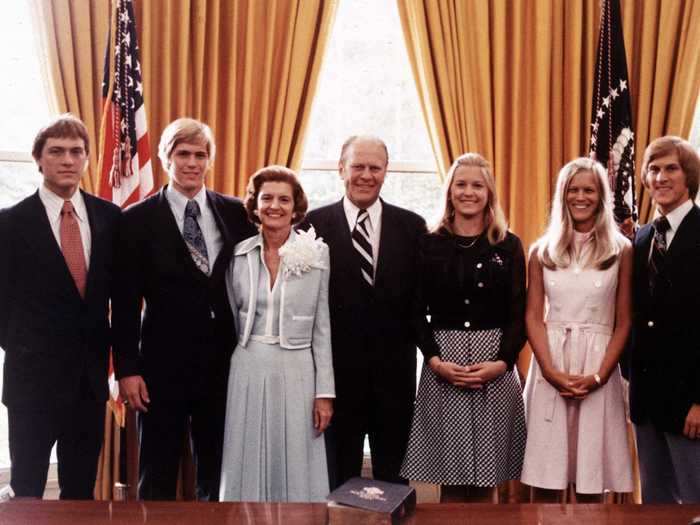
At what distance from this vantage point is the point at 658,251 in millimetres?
2916

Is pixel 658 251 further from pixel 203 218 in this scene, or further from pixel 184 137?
pixel 184 137

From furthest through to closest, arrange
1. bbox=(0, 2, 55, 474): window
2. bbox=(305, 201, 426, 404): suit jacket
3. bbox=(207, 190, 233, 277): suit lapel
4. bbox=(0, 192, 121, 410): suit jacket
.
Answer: bbox=(0, 2, 55, 474): window
bbox=(305, 201, 426, 404): suit jacket
bbox=(207, 190, 233, 277): suit lapel
bbox=(0, 192, 121, 410): suit jacket

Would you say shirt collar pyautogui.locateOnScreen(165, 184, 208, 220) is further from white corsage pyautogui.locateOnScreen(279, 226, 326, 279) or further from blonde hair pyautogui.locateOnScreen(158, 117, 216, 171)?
white corsage pyautogui.locateOnScreen(279, 226, 326, 279)

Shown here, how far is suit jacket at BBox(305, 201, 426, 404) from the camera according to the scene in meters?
3.09

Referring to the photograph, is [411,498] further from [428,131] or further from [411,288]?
[428,131]

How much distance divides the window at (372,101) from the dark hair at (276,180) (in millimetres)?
1272

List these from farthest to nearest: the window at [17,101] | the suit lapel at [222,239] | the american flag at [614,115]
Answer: the window at [17,101] → the american flag at [614,115] → the suit lapel at [222,239]

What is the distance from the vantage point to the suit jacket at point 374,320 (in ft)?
10.1

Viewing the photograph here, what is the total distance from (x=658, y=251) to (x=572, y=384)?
0.58 m

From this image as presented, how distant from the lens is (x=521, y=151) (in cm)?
414

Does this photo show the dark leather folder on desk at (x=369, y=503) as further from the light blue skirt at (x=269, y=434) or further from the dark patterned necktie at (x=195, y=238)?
the dark patterned necktie at (x=195, y=238)

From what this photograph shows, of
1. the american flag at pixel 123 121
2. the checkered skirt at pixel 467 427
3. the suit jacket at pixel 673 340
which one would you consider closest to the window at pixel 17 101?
the american flag at pixel 123 121

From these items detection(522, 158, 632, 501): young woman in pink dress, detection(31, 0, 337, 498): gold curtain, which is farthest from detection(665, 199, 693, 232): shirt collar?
detection(31, 0, 337, 498): gold curtain

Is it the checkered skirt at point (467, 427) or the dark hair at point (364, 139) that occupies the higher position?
the dark hair at point (364, 139)
